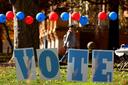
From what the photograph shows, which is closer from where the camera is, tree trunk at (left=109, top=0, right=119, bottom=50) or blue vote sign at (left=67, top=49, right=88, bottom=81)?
blue vote sign at (left=67, top=49, right=88, bottom=81)

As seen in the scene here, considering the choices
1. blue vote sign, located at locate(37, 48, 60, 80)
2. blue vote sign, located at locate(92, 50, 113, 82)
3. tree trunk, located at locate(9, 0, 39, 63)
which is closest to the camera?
blue vote sign, located at locate(92, 50, 113, 82)

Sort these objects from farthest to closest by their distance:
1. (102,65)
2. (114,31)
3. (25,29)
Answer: (114,31), (25,29), (102,65)

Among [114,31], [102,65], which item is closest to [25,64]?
[102,65]

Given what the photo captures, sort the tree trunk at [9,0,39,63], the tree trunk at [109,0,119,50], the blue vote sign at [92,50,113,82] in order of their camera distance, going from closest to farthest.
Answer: the blue vote sign at [92,50,113,82] < the tree trunk at [9,0,39,63] < the tree trunk at [109,0,119,50]

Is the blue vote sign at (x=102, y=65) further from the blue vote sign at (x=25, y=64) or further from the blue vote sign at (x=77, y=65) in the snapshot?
the blue vote sign at (x=25, y=64)

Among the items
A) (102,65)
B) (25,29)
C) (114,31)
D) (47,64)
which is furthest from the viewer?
(114,31)

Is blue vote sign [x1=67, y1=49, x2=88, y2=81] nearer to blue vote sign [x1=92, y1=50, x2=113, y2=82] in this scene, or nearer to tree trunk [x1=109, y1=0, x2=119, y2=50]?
blue vote sign [x1=92, y1=50, x2=113, y2=82]

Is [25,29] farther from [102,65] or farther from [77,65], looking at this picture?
[102,65]

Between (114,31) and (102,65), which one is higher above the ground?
(114,31)

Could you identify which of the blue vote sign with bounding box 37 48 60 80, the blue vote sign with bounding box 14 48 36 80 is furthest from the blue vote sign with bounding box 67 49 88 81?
the blue vote sign with bounding box 14 48 36 80

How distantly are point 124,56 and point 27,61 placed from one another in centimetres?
1018

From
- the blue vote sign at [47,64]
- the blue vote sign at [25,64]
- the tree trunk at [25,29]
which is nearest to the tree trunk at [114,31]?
the tree trunk at [25,29]

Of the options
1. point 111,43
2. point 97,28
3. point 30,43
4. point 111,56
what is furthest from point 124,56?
point 97,28

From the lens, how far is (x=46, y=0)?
3381 cm
